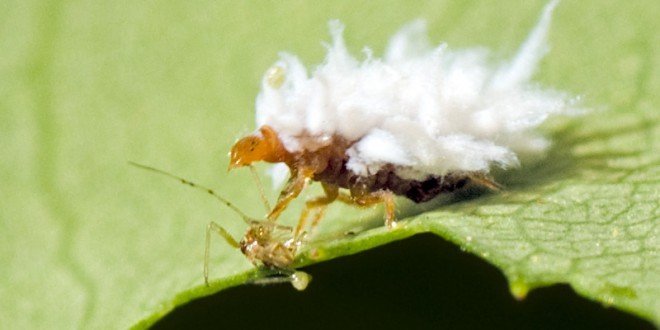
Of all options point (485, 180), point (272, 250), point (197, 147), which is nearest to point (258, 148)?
point (272, 250)

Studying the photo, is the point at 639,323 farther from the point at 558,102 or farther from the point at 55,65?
the point at 55,65

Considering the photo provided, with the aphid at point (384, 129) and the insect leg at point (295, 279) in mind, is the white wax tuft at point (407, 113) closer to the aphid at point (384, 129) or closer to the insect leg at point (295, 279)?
the aphid at point (384, 129)

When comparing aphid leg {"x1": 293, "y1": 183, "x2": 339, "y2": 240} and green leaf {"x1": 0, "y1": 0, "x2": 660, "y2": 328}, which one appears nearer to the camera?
green leaf {"x1": 0, "y1": 0, "x2": 660, "y2": 328}

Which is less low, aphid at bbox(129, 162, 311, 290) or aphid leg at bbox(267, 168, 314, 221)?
aphid leg at bbox(267, 168, 314, 221)

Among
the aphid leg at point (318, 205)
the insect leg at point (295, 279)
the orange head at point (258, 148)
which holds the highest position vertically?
the orange head at point (258, 148)

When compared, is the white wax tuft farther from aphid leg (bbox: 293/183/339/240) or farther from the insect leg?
the insect leg

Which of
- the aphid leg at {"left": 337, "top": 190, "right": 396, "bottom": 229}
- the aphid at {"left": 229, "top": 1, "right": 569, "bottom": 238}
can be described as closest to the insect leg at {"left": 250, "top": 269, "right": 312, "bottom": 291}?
the aphid at {"left": 229, "top": 1, "right": 569, "bottom": 238}

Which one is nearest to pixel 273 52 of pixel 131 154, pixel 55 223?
pixel 131 154

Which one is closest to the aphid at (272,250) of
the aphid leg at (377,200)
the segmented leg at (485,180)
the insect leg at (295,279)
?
the insect leg at (295,279)
